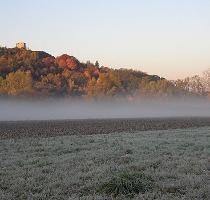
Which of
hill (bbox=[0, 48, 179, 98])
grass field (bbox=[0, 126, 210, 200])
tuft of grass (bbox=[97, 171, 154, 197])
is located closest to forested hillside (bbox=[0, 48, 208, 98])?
hill (bbox=[0, 48, 179, 98])

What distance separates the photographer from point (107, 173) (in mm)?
15055

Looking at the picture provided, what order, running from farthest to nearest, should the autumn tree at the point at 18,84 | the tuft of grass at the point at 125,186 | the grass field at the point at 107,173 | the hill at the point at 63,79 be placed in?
1. the hill at the point at 63,79
2. the autumn tree at the point at 18,84
3. the grass field at the point at 107,173
4. the tuft of grass at the point at 125,186

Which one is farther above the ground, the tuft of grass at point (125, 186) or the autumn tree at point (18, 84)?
the autumn tree at point (18, 84)

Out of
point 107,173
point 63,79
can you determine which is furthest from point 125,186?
point 63,79

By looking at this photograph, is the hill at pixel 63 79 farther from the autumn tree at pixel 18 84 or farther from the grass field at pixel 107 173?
the grass field at pixel 107 173

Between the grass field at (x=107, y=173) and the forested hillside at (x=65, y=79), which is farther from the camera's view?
the forested hillside at (x=65, y=79)

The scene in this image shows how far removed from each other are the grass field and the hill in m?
104

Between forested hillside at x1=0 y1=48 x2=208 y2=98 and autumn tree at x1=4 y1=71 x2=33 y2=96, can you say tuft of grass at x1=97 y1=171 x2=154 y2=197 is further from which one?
autumn tree at x1=4 y1=71 x2=33 y2=96

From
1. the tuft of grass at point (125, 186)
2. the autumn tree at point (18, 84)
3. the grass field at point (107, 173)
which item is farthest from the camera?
the autumn tree at point (18, 84)

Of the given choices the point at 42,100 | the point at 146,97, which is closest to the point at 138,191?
the point at 42,100

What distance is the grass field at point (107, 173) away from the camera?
12.1 meters

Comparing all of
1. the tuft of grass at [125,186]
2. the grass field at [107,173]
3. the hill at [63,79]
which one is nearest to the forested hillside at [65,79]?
the hill at [63,79]

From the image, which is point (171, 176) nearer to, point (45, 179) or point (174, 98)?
point (45, 179)

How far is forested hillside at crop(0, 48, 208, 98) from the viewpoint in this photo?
12800 centimetres
